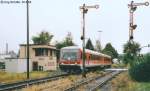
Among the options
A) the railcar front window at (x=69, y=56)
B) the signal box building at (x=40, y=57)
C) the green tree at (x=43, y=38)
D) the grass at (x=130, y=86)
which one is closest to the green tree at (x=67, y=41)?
the green tree at (x=43, y=38)

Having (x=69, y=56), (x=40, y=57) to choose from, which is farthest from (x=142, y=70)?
Result: (x=40, y=57)

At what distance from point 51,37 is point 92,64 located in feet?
265

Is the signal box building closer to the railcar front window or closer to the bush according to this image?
the railcar front window

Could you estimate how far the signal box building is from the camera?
230ft

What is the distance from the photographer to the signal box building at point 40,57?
70.2 meters

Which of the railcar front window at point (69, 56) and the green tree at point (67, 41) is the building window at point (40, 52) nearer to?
the railcar front window at point (69, 56)

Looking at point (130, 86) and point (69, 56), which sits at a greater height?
point (69, 56)

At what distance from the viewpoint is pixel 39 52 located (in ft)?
242

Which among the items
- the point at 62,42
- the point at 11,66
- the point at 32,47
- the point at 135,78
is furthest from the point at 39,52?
the point at 62,42

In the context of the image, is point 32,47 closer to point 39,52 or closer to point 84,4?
point 39,52

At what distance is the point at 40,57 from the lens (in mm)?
70375

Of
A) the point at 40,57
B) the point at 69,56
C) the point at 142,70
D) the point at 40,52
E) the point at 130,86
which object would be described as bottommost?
the point at 130,86

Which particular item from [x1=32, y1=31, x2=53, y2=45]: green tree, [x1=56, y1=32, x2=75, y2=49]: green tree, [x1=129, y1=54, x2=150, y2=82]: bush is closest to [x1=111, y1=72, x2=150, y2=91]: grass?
[x1=129, y1=54, x2=150, y2=82]: bush

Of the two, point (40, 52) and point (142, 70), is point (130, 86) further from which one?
point (40, 52)
